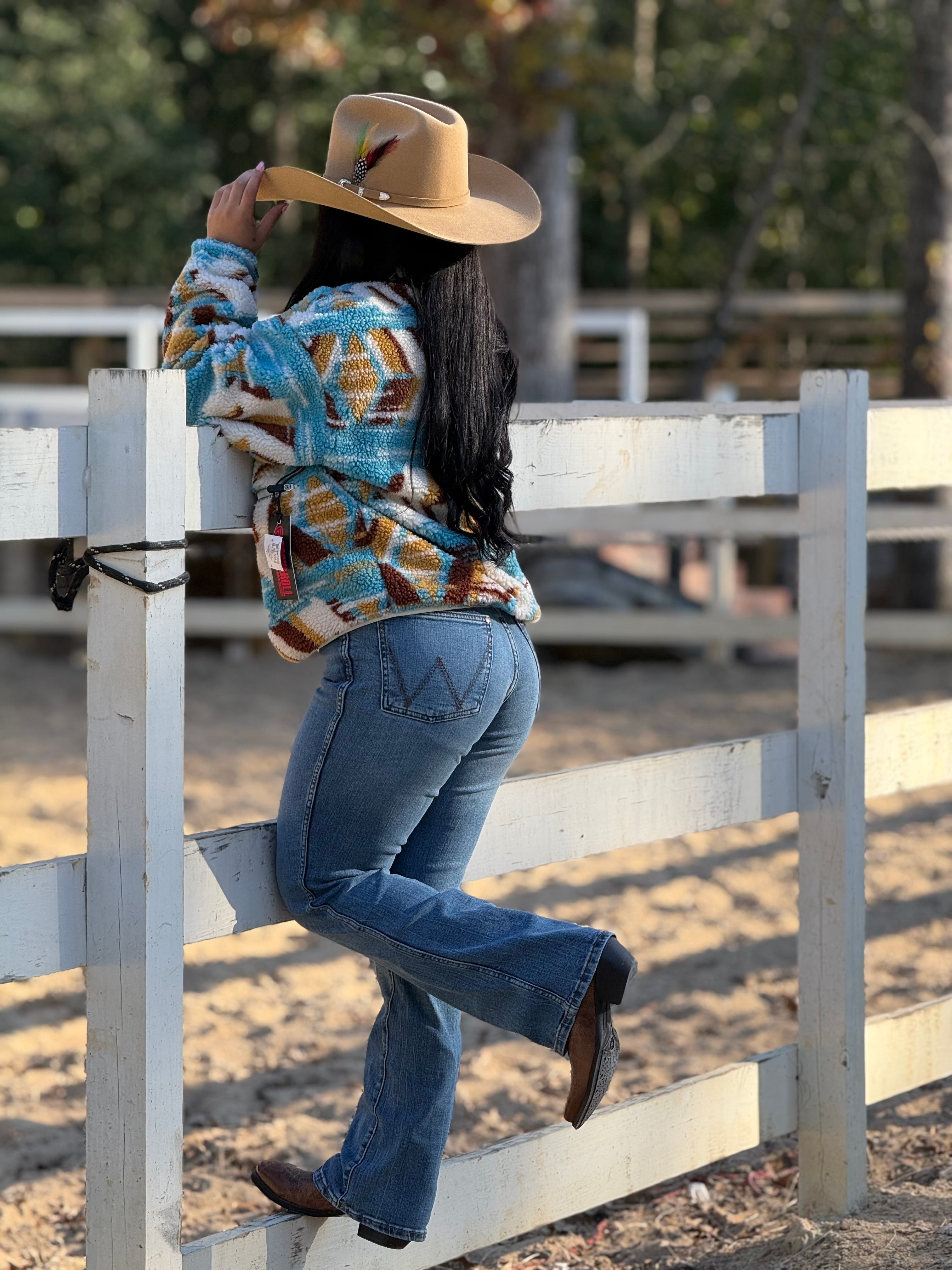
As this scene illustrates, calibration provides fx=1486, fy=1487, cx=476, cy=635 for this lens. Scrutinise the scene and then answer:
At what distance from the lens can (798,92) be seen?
14.4 meters

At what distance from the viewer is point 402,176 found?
1.98 meters

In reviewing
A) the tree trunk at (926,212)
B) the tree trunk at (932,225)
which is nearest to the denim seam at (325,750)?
the tree trunk at (932,225)

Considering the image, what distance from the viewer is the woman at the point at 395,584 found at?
1.89 metres

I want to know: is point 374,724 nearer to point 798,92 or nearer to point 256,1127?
point 256,1127

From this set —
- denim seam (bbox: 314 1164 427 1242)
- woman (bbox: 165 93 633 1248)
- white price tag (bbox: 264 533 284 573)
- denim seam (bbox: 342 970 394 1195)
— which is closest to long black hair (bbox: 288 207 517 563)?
woman (bbox: 165 93 633 1248)

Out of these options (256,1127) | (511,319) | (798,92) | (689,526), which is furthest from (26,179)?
(256,1127)

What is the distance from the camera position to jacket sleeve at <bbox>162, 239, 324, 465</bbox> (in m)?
1.87

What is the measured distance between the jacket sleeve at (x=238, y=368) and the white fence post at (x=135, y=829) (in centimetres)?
7

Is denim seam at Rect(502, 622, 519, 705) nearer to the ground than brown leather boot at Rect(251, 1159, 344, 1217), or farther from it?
farther from it

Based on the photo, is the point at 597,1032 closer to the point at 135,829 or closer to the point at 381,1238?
the point at 381,1238

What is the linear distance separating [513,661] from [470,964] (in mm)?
400

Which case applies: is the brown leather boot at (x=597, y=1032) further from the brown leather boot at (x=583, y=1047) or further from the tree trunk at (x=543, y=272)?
the tree trunk at (x=543, y=272)

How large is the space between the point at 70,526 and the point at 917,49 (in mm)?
8776

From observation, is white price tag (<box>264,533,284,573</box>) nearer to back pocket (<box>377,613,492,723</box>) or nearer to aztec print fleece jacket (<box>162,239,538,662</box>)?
aztec print fleece jacket (<box>162,239,538,662</box>)
